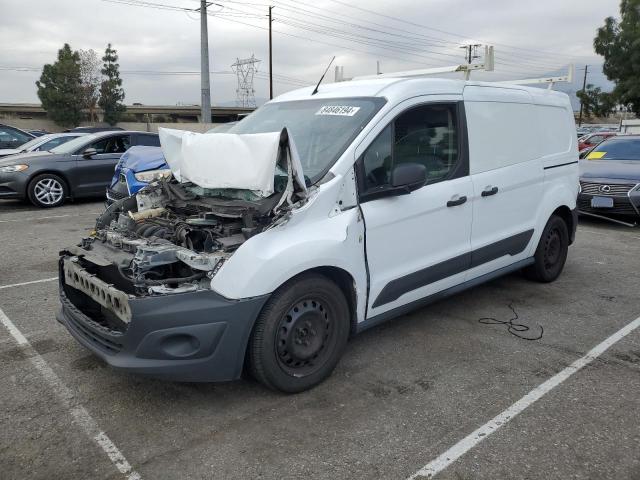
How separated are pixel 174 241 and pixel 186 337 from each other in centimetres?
78

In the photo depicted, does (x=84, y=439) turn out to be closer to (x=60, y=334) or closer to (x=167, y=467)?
(x=167, y=467)

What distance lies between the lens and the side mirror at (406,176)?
356 centimetres

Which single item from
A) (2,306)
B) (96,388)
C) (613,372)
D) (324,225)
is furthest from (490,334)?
(2,306)

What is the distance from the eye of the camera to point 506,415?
10.5ft

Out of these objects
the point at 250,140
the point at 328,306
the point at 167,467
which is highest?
the point at 250,140

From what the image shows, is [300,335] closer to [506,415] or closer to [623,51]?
[506,415]

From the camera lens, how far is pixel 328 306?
3.45 m

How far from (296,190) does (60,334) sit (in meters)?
2.42

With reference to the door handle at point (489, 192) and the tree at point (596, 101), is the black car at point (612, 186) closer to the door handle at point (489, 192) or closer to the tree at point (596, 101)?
the door handle at point (489, 192)

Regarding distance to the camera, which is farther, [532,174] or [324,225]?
[532,174]

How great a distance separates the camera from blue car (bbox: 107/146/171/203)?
7512 millimetres

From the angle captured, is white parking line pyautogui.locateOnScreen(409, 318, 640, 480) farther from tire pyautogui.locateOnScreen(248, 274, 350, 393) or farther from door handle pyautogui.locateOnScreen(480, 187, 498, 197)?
door handle pyautogui.locateOnScreen(480, 187, 498, 197)

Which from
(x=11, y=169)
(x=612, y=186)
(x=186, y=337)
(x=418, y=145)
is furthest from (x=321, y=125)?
(x=11, y=169)

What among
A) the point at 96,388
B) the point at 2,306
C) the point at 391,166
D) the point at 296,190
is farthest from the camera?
the point at 2,306
